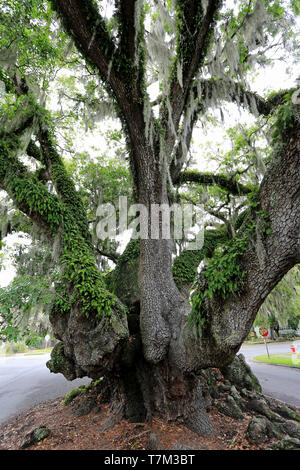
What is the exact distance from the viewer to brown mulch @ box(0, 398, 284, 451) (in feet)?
11.3

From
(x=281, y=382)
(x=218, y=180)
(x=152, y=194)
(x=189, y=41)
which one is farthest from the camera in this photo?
(x=281, y=382)

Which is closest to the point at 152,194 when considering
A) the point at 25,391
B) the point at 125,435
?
the point at 125,435

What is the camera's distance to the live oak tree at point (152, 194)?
8.80 feet

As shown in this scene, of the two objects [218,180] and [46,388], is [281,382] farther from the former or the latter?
[46,388]

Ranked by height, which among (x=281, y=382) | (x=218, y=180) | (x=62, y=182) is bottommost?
(x=281, y=382)

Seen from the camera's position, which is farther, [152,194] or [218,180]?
[218,180]

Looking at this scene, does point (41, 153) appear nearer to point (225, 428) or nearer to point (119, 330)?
point (119, 330)

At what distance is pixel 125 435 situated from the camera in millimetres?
3754

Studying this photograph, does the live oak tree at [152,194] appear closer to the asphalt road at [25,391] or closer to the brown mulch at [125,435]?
the brown mulch at [125,435]

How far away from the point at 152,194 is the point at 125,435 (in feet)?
13.5

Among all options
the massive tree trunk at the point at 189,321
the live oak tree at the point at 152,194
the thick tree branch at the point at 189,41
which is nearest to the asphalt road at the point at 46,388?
the live oak tree at the point at 152,194

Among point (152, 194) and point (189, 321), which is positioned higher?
point (152, 194)
